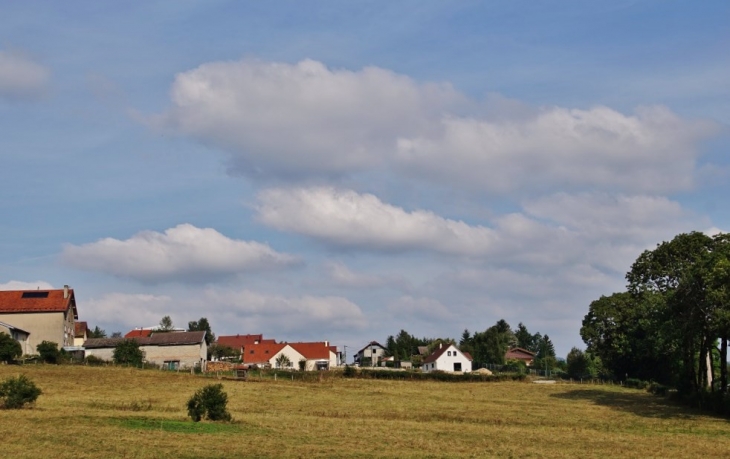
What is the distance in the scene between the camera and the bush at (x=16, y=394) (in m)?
46.2

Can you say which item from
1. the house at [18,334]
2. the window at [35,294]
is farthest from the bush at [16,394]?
the window at [35,294]

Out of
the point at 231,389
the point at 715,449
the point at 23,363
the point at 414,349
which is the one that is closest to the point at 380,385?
the point at 231,389

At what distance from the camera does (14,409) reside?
45.7 metres

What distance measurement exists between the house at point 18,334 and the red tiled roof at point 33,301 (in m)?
4.15

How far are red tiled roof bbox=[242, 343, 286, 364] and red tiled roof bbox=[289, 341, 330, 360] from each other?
11.2 ft

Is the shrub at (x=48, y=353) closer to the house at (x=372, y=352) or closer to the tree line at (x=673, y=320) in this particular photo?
the tree line at (x=673, y=320)

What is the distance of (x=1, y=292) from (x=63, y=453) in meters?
88.8

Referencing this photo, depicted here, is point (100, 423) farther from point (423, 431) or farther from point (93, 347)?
point (93, 347)

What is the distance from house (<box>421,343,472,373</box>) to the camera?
144 meters

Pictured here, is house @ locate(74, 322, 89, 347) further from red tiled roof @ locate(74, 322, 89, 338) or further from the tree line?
the tree line

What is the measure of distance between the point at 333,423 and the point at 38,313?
73748 mm

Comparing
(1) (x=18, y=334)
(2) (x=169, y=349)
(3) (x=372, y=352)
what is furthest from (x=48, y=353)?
(3) (x=372, y=352)

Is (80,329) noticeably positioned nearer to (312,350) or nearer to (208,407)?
(312,350)

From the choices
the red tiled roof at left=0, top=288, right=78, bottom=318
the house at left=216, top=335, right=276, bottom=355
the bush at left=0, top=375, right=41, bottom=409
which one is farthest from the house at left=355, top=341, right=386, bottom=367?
the bush at left=0, top=375, right=41, bottom=409
